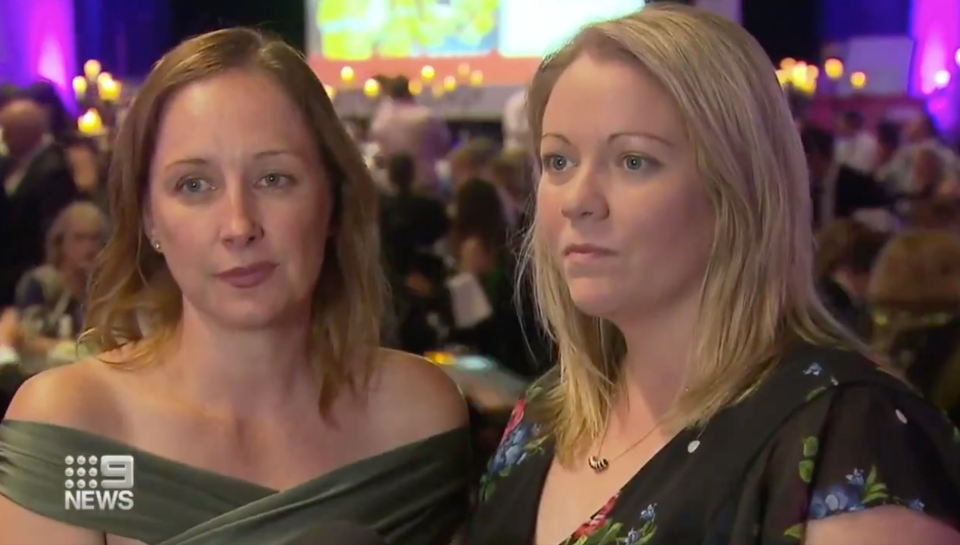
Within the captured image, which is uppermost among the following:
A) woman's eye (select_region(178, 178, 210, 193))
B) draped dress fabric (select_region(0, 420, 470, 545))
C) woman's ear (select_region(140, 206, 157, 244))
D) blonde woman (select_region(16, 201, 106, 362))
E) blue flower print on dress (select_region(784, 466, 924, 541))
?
woman's eye (select_region(178, 178, 210, 193))

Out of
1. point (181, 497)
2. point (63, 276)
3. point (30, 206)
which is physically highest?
point (181, 497)

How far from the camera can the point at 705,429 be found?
1.08m

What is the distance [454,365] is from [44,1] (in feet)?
6.24

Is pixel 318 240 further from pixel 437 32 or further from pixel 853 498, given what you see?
pixel 437 32

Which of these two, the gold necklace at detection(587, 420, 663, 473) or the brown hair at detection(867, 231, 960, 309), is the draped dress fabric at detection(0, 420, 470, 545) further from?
the brown hair at detection(867, 231, 960, 309)

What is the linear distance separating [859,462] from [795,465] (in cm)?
5

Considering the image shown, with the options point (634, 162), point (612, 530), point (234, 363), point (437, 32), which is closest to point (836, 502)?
point (612, 530)

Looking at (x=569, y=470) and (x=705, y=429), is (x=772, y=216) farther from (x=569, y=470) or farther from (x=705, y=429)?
(x=569, y=470)

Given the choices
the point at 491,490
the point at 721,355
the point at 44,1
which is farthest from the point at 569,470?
the point at 44,1

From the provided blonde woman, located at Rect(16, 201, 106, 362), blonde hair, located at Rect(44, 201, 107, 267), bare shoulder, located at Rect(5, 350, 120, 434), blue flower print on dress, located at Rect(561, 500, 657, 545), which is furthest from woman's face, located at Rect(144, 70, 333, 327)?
blonde hair, located at Rect(44, 201, 107, 267)

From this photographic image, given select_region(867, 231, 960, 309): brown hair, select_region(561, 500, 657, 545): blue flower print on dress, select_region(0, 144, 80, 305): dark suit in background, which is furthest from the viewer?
select_region(0, 144, 80, 305): dark suit in background

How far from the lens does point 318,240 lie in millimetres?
1267

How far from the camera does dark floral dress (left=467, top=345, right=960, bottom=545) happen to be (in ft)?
3.12

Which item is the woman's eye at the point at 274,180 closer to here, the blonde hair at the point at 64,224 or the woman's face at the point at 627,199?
the woman's face at the point at 627,199
